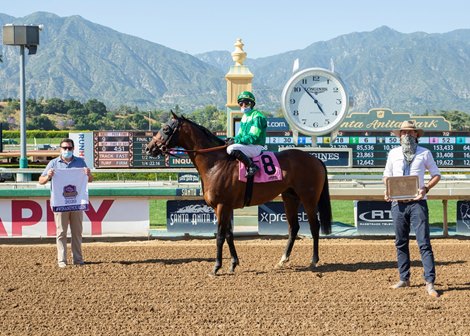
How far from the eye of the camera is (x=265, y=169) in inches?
375

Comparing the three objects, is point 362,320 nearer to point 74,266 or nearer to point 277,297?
point 277,297

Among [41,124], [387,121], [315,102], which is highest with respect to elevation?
[41,124]

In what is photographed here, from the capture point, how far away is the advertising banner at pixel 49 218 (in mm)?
12555

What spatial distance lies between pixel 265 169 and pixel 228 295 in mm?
2159

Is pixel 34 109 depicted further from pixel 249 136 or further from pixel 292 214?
pixel 249 136

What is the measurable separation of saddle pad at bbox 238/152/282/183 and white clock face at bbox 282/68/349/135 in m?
3.61

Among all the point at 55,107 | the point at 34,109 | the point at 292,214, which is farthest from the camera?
the point at 55,107

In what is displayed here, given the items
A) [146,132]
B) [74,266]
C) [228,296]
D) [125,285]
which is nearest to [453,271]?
[228,296]

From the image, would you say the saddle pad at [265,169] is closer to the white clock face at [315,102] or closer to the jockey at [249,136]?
the jockey at [249,136]

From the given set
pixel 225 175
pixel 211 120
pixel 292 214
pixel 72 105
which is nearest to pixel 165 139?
pixel 225 175

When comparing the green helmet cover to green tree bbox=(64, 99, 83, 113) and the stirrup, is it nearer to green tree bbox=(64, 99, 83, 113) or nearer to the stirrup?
the stirrup

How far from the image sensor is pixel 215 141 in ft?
31.6

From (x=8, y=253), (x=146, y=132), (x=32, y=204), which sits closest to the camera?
(x=8, y=253)

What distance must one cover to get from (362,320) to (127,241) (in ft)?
21.8
